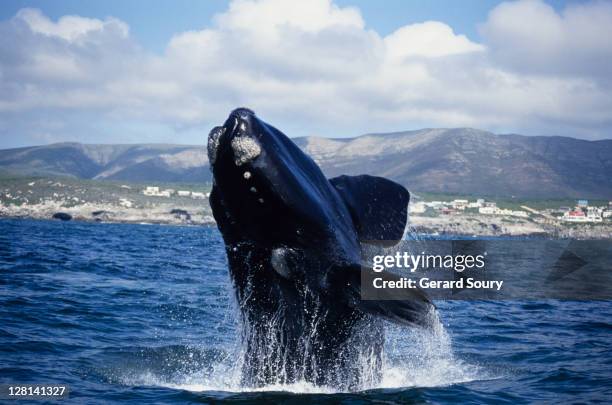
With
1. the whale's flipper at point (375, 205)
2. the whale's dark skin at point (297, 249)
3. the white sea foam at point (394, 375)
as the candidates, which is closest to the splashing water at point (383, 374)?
the white sea foam at point (394, 375)

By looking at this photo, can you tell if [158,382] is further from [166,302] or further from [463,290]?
[463,290]

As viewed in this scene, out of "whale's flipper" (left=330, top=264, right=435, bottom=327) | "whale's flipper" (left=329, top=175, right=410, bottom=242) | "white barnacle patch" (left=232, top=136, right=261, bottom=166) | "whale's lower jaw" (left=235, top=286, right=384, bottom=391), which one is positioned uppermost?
"white barnacle patch" (left=232, top=136, right=261, bottom=166)

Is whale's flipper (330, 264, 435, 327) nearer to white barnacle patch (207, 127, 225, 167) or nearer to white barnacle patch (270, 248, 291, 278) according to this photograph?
white barnacle patch (270, 248, 291, 278)

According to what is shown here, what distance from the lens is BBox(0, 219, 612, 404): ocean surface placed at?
9.18m

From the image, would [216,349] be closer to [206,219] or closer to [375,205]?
[375,205]

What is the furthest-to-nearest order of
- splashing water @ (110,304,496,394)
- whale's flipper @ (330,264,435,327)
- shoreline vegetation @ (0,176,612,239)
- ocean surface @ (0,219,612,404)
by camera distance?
shoreline vegetation @ (0,176,612,239) < ocean surface @ (0,219,612,404) < splashing water @ (110,304,496,394) < whale's flipper @ (330,264,435,327)

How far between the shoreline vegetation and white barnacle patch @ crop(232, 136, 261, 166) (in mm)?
145437

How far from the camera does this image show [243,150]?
5961 millimetres

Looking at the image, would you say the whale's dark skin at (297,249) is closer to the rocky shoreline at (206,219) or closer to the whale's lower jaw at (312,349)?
the whale's lower jaw at (312,349)

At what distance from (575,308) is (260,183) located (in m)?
17.7

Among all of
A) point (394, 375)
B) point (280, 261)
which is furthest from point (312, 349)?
point (394, 375)

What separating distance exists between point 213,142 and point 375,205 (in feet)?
6.83

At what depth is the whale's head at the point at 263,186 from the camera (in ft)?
19.7

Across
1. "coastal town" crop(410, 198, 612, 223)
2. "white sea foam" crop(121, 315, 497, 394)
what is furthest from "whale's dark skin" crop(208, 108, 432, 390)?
"coastal town" crop(410, 198, 612, 223)
